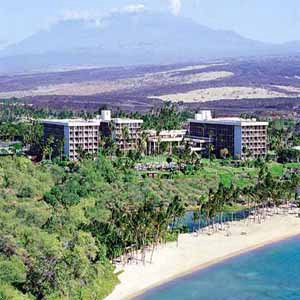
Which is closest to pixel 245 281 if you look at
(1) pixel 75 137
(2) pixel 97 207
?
(2) pixel 97 207

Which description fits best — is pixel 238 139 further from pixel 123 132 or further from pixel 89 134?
pixel 89 134

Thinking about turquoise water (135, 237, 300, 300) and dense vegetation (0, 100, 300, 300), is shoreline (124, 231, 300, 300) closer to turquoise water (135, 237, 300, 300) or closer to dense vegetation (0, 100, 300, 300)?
turquoise water (135, 237, 300, 300)

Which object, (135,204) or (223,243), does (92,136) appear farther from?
(223,243)

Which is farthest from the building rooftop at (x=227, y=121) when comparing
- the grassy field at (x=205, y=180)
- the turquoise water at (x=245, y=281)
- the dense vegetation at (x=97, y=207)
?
the turquoise water at (x=245, y=281)

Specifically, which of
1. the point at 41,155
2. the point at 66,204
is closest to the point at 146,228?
the point at 66,204

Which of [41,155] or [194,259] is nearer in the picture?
[194,259]

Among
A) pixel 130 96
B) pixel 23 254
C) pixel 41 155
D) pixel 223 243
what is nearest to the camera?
pixel 23 254
